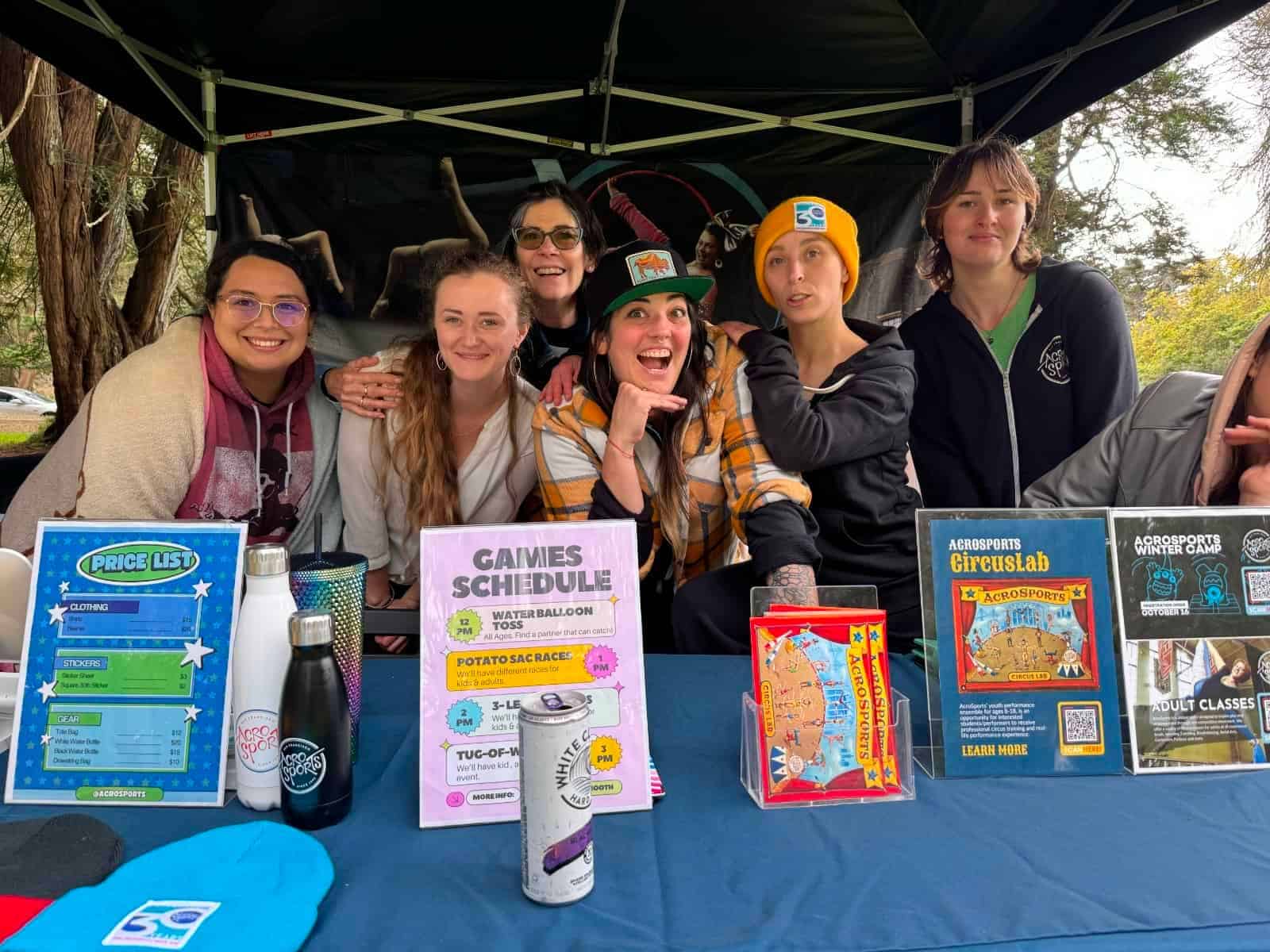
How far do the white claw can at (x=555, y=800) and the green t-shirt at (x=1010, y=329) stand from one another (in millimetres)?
2385

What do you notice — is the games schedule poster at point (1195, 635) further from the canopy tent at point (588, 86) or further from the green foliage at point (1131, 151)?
the green foliage at point (1131, 151)

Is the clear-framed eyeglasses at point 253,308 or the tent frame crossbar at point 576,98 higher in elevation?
the tent frame crossbar at point 576,98

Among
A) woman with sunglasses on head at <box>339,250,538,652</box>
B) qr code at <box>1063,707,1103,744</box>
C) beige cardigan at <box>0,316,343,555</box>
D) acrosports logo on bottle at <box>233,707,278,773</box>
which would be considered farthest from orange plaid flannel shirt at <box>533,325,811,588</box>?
acrosports logo on bottle at <box>233,707,278,773</box>

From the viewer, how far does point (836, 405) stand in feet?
6.36

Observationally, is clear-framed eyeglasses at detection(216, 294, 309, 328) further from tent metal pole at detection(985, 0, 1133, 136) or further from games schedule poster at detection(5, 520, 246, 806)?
tent metal pole at detection(985, 0, 1133, 136)

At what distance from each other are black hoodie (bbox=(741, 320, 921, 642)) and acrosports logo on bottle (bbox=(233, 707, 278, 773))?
1275mm

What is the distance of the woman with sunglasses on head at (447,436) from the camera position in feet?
6.56

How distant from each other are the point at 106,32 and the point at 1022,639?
3.58 meters

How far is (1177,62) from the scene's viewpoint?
27.8ft

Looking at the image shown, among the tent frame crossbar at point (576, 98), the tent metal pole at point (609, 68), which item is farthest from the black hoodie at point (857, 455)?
the tent frame crossbar at point (576, 98)

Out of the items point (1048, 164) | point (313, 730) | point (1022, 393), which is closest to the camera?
point (313, 730)

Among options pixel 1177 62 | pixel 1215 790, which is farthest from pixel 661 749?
pixel 1177 62

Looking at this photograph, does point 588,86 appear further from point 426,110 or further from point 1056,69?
point 1056,69

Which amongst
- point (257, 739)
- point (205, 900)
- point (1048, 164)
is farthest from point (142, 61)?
point (1048, 164)
